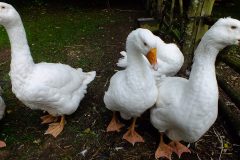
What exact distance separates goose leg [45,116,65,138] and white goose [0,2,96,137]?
214mm

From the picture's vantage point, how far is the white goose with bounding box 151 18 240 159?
2.85 m

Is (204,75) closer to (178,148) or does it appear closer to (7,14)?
(178,148)

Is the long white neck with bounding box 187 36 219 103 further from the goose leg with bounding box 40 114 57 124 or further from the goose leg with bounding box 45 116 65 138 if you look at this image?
the goose leg with bounding box 40 114 57 124

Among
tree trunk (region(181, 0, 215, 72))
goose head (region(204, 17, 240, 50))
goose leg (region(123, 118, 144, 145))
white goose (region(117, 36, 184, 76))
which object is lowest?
goose leg (region(123, 118, 144, 145))

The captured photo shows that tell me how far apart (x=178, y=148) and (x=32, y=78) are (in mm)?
1873

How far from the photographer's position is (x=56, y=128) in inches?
159

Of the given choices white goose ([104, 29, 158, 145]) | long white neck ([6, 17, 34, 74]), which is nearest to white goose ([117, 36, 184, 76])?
white goose ([104, 29, 158, 145])

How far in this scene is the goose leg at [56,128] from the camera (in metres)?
3.98

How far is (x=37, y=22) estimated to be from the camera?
704 cm

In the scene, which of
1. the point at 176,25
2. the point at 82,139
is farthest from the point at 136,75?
the point at 176,25

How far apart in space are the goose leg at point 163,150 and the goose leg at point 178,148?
60 millimetres

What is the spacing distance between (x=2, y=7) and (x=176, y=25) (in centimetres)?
352

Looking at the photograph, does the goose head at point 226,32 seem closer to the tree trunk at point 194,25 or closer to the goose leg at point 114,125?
the tree trunk at point 194,25

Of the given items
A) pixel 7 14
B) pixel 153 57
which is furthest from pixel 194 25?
pixel 7 14
